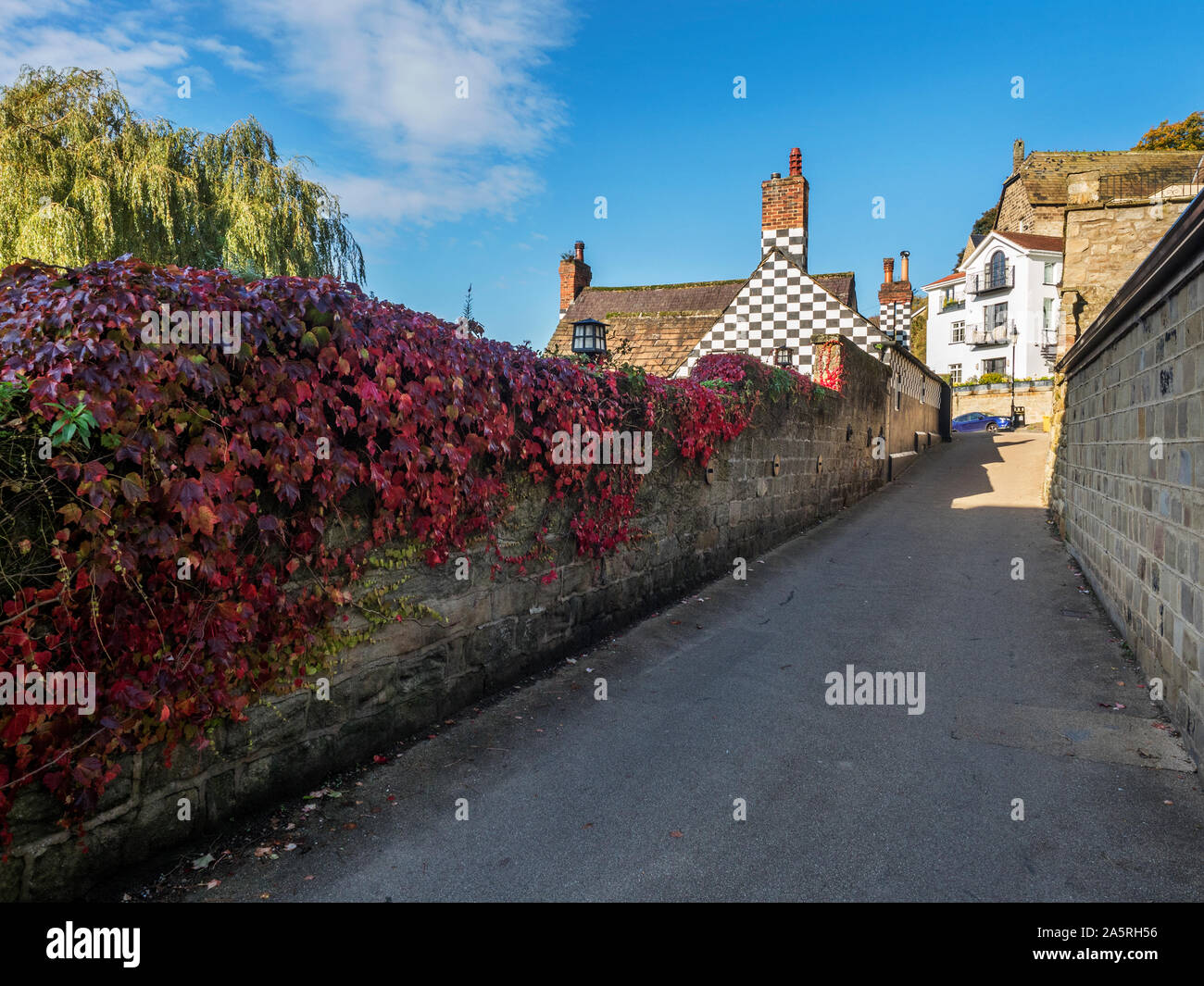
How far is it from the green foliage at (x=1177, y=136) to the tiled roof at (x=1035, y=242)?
8907 millimetres

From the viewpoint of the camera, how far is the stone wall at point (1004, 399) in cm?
3500

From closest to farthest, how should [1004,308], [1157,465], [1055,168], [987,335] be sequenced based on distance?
[1157,465] < [1004,308] < [987,335] < [1055,168]

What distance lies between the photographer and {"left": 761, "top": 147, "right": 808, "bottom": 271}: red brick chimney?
15375 millimetres

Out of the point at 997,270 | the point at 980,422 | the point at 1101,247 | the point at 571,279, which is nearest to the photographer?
the point at 1101,247

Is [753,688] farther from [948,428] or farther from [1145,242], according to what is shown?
[948,428]

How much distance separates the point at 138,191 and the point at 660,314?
494 inches

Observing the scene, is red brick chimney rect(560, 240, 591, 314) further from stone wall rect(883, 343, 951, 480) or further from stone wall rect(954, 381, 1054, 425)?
stone wall rect(954, 381, 1054, 425)

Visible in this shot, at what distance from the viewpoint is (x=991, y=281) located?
1783 inches

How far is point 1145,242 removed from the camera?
11812 mm

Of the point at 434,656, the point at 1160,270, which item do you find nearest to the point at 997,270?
the point at 1160,270

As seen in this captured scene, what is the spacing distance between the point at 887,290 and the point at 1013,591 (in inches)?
1289

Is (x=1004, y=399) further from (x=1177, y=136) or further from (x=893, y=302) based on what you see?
(x=1177, y=136)

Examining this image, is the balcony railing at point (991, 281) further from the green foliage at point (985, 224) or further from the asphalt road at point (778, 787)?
the asphalt road at point (778, 787)

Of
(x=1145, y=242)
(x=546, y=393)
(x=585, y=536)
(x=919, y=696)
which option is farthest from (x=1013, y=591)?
(x=1145, y=242)
